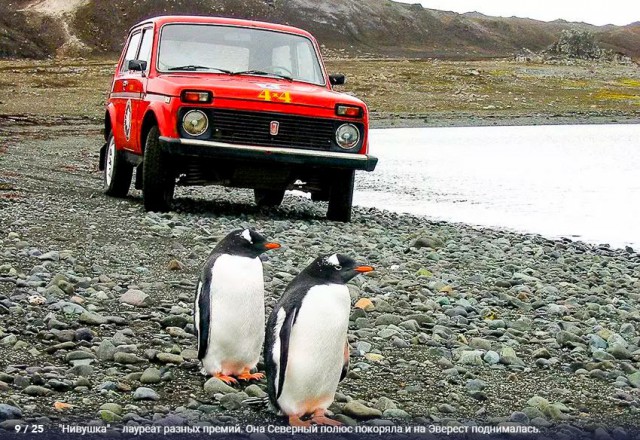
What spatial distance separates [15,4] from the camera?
5600 inches

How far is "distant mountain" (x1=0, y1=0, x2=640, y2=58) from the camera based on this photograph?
129 m

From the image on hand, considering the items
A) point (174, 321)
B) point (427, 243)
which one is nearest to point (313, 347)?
point (174, 321)

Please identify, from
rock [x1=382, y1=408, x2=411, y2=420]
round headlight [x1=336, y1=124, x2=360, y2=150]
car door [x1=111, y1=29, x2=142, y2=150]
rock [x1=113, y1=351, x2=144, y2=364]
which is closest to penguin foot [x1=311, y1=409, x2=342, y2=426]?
rock [x1=382, y1=408, x2=411, y2=420]

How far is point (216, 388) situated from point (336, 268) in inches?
34.0

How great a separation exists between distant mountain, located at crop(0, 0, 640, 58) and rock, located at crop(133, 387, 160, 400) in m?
116

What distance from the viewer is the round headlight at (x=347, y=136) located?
31.9 ft

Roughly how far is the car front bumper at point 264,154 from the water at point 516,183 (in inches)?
145

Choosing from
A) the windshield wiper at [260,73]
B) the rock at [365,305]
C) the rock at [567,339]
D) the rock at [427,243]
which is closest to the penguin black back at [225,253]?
the rock at [365,305]

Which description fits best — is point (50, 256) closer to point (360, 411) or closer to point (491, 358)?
point (491, 358)

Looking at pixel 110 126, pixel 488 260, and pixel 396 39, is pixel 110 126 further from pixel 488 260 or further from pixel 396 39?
pixel 396 39

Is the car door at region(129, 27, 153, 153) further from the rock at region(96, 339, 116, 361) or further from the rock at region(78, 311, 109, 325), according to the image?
the rock at region(96, 339, 116, 361)

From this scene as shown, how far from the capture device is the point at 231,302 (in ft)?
14.7

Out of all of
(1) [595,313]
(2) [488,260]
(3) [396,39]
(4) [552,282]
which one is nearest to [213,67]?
(2) [488,260]

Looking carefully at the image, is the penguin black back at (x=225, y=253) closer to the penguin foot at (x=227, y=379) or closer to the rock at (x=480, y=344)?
the penguin foot at (x=227, y=379)
